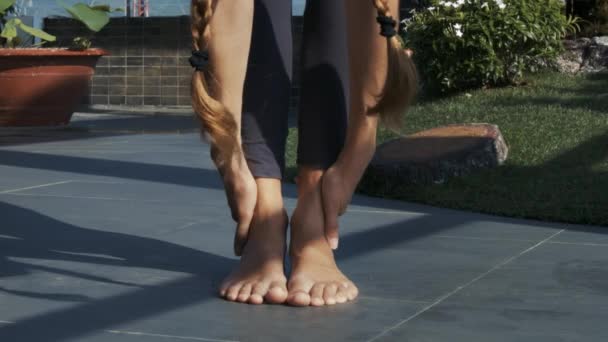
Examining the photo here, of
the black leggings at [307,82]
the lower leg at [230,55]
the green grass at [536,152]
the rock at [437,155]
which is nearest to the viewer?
the lower leg at [230,55]

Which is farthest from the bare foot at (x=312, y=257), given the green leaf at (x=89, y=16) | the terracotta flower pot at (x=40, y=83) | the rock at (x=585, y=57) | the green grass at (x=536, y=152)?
the rock at (x=585, y=57)

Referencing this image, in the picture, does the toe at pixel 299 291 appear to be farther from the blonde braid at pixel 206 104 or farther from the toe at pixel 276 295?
the blonde braid at pixel 206 104

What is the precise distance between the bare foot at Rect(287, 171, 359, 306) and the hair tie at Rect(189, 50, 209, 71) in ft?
1.36

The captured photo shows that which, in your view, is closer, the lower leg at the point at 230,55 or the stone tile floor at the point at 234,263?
the stone tile floor at the point at 234,263

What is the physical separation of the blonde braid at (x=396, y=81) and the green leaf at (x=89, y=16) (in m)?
0.65

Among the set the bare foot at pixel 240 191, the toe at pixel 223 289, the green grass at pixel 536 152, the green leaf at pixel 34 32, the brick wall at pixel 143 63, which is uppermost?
the green leaf at pixel 34 32

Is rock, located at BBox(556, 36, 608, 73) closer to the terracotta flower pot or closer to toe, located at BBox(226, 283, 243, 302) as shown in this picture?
the terracotta flower pot

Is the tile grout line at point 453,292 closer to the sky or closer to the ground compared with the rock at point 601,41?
closer to the ground

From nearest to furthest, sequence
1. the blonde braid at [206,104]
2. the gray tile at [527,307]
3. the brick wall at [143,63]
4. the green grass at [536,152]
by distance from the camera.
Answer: the gray tile at [527,307], the blonde braid at [206,104], the green grass at [536,152], the brick wall at [143,63]

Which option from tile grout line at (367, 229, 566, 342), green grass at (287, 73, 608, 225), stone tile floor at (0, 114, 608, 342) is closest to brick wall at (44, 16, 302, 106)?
green grass at (287, 73, 608, 225)

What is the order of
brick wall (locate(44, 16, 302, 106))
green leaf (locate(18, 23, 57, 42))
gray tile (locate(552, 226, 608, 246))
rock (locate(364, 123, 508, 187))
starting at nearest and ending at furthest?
gray tile (locate(552, 226, 608, 246)), green leaf (locate(18, 23, 57, 42)), rock (locate(364, 123, 508, 187)), brick wall (locate(44, 16, 302, 106))

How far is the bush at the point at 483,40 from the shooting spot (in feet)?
24.2

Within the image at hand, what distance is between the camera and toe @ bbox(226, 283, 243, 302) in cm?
236

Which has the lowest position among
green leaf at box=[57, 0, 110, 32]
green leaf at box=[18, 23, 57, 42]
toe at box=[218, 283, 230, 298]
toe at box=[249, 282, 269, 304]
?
toe at box=[218, 283, 230, 298]
